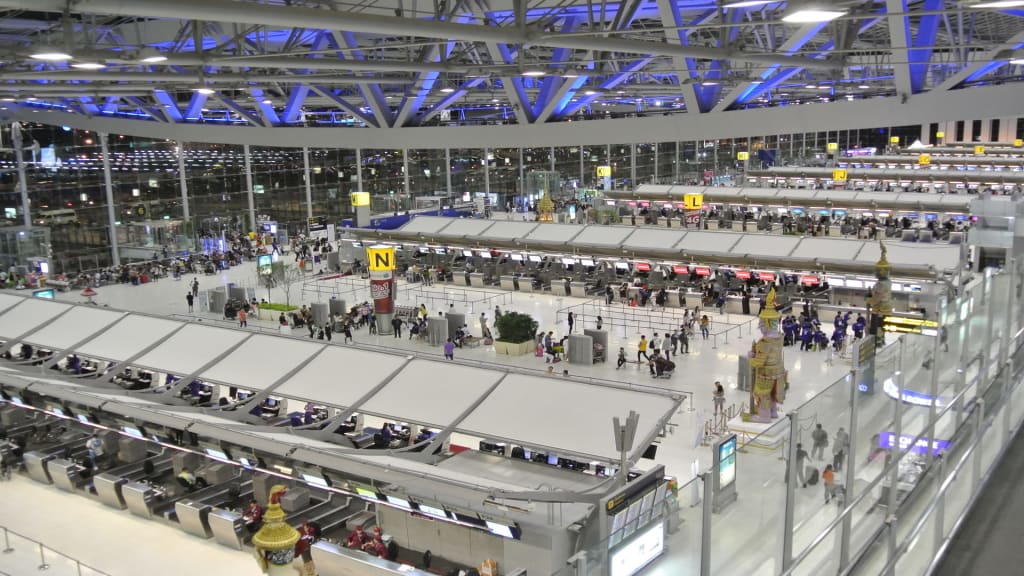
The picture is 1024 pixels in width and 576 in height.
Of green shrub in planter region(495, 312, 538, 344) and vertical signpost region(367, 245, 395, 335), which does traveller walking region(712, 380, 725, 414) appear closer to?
green shrub in planter region(495, 312, 538, 344)

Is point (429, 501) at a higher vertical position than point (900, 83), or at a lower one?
lower

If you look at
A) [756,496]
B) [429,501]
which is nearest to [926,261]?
[429,501]

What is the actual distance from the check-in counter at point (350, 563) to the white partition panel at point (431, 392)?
6.43 feet

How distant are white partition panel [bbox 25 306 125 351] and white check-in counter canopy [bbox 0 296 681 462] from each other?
0.04 metres

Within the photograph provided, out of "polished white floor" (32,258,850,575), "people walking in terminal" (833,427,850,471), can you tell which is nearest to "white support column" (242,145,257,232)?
"polished white floor" (32,258,850,575)

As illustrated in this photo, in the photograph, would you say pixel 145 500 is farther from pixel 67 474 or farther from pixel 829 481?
pixel 829 481

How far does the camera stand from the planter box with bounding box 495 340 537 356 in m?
23.2

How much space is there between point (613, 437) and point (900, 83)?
1993cm

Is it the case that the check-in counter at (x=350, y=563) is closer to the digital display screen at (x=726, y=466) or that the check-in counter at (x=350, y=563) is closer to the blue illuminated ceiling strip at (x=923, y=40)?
the digital display screen at (x=726, y=466)

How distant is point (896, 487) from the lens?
7.74 meters

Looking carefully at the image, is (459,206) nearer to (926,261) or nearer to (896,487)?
(926,261)

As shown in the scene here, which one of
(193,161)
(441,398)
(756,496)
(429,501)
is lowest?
(429,501)

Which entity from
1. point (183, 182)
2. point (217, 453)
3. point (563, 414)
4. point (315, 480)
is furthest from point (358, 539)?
point (183, 182)

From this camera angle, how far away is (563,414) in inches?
455
